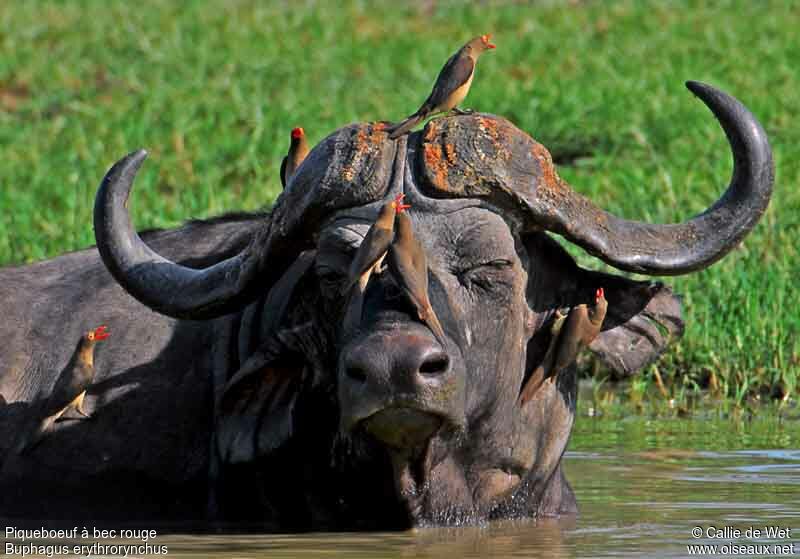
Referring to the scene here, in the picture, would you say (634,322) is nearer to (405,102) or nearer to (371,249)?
(371,249)

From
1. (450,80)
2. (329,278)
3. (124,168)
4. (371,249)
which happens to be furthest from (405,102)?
(371,249)

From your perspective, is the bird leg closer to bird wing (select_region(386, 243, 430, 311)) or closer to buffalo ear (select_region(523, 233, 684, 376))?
buffalo ear (select_region(523, 233, 684, 376))

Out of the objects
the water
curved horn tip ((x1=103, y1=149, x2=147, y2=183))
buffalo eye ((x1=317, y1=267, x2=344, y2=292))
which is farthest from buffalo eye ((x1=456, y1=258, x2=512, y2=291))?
curved horn tip ((x1=103, y1=149, x2=147, y2=183))

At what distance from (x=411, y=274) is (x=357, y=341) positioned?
0.24 meters

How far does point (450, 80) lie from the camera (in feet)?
21.4

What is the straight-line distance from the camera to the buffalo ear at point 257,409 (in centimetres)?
616

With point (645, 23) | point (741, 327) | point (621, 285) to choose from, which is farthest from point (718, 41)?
point (621, 285)

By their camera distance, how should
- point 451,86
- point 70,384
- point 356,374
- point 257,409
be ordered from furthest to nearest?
1. point 451,86
2. point 70,384
3. point 257,409
4. point 356,374

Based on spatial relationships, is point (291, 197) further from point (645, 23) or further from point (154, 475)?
point (645, 23)

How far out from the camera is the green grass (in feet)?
32.4

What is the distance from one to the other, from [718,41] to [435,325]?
14.1m

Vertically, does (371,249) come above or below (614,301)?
above

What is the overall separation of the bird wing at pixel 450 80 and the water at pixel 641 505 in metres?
1.37

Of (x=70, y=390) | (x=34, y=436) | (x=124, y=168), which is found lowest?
(x=34, y=436)
